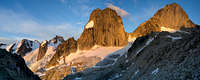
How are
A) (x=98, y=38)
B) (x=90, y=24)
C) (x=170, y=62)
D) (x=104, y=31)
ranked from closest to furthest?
(x=170, y=62) < (x=104, y=31) < (x=98, y=38) < (x=90, y=24)

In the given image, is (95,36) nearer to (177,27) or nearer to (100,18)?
(100,18)

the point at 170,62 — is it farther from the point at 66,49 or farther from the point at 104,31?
the point at 66,49

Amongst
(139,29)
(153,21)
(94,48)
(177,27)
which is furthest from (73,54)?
(177,27)

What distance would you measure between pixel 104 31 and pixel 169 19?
8275 centimetres

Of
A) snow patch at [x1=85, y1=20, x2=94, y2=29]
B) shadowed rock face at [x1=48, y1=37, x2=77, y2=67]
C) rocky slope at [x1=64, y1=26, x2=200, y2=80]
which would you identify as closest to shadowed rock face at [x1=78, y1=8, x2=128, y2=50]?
snow patch at [x1=85, y1=20, x2=94, y2=29]

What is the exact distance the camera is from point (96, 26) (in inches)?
6644

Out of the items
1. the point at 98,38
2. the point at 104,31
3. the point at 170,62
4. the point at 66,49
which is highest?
the point at 104,31

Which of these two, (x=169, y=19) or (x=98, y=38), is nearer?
(x=98, y=38)

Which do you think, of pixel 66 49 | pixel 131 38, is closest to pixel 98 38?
pixel 131 38

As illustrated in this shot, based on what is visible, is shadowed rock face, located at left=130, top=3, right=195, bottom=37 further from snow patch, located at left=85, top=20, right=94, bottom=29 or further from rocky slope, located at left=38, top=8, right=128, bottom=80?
snow patch, located at left=85, top=20, right=94, bottom=29

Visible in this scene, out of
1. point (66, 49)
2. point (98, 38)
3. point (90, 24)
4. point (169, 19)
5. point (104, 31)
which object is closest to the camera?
point (104, 31)

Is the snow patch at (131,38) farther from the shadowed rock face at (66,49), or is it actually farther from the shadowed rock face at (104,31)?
the shadowed rock face at (66,49)

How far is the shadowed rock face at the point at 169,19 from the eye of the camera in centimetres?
17143

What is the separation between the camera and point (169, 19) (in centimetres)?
17638
